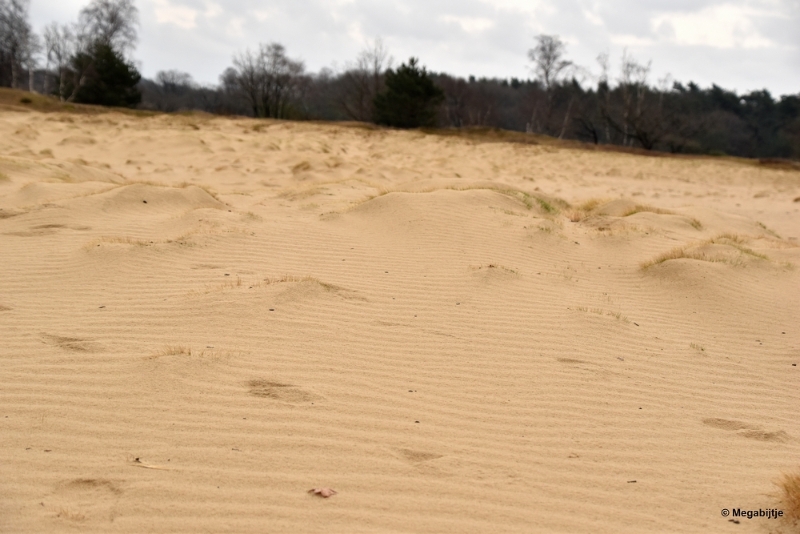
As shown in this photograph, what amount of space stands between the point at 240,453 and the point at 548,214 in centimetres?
650

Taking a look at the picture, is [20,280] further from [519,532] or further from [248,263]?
[519,532]

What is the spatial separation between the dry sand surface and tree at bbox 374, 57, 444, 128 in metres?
24.7

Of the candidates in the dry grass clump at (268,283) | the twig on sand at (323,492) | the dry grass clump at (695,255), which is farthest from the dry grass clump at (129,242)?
the dry grass clump at (695,255)

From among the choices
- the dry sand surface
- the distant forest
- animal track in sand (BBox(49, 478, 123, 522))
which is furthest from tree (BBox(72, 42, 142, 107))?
animal track in sand (BBox(49, 478, 123, 522))

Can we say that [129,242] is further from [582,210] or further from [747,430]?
[582,210]

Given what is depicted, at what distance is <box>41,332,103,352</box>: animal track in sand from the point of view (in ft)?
12.7

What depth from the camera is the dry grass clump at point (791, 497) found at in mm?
2578

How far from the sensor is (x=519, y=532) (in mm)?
2449

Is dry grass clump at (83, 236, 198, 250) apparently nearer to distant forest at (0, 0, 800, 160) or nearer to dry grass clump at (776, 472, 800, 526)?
dry grass clump at (776, 472, 800, 526)

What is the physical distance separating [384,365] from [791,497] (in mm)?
2117

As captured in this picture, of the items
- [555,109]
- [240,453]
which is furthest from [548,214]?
[555,109]

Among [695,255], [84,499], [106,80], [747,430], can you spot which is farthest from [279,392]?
[106,80]

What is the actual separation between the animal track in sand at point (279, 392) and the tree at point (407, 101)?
29708mm

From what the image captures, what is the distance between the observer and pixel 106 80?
33.6 m
